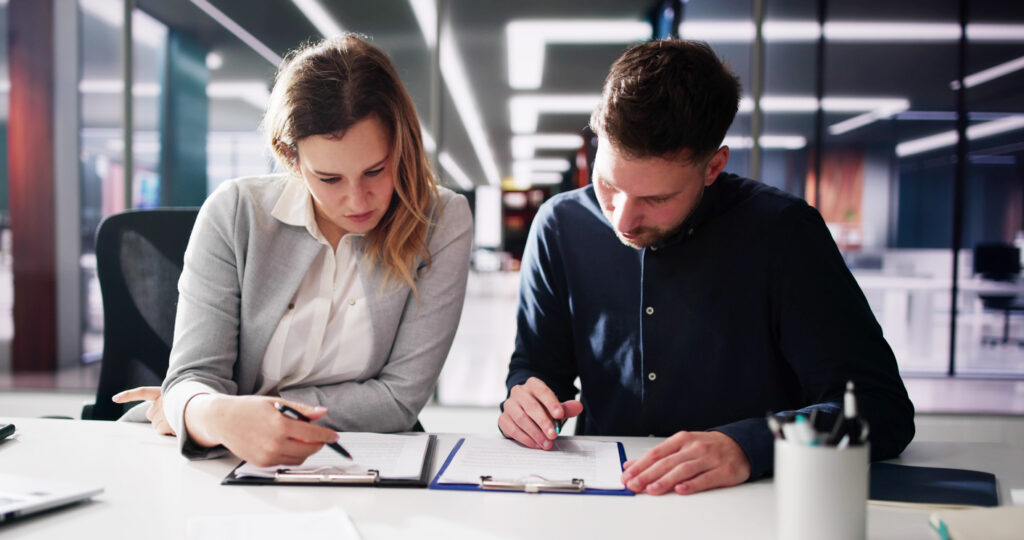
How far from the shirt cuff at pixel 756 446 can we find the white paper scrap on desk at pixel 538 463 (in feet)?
0.60

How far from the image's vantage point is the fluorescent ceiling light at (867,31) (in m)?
4.54

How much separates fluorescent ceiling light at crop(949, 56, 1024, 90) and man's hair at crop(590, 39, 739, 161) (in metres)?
5.06

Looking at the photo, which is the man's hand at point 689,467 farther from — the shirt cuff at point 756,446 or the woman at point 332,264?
the woman at point 332,264

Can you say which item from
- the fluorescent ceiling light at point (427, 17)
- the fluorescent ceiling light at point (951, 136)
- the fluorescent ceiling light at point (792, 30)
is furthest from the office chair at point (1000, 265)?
the fluorescent ceiling light at point (427, 17)

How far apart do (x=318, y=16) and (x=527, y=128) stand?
2.13 m

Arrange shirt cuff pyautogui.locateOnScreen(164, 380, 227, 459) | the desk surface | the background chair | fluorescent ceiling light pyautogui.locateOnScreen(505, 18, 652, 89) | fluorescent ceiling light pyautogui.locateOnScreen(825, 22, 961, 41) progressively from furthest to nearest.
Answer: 1. fluorescent ceiling light pyautogui.locateOnScreen(825, 22, 961, 41)
2. fluorescent ceiling light pyautogui.locateOnScreen(505, 18, 652, 89)
3. the background chair
4. shirt cuff pyautogui.locateOnScreen(164, 380, 227, 459)
5. the desk surface

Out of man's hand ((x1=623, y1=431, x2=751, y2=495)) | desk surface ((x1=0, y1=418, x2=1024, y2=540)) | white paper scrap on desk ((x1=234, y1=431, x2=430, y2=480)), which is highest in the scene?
man's hand ((x1=623, y1=431, x2=751, y2=495))

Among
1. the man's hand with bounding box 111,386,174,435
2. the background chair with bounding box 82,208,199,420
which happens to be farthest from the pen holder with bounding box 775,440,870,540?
the background chair with bounding box 82,208,199,420

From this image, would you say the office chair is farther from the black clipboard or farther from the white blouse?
the black clipboard

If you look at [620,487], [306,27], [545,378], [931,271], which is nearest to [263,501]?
[620,487]

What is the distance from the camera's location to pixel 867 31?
211 inches

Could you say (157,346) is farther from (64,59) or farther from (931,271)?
(931,271)

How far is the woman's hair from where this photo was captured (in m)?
1.21

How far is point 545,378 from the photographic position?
1.39 meters
